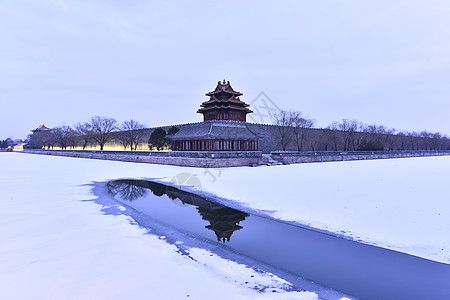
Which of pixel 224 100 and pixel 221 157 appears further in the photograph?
pixel 224 100

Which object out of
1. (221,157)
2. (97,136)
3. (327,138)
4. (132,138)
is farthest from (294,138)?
(97,136)

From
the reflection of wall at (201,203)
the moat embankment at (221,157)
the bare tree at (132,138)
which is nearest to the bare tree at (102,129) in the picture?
the bare tree at (132,138)

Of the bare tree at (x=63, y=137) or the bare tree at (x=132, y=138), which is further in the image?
the bare tree at (x=63, y=137)

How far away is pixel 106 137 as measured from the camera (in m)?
65.9

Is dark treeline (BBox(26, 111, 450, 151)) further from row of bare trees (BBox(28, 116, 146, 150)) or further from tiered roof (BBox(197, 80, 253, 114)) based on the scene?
tiered roof (BBox(197, 80, 253, 114))

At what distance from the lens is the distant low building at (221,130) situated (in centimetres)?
3603

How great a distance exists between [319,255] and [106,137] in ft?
228

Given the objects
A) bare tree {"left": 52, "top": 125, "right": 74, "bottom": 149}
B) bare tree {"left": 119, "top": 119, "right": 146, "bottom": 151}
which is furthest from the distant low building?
bare tree {"left": 52, "top": 125, "right": 74, "bottom": 149}

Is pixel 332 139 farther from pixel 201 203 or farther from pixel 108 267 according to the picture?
pixel 108 267

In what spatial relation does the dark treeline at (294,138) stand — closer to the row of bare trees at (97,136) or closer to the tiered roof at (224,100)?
the row of bare trees at (97,136)

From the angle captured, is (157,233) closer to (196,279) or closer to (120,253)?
(120,253)

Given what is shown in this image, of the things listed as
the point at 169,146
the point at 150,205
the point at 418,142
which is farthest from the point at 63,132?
the point at 418,142

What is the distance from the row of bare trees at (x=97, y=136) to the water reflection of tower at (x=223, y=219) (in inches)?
2096

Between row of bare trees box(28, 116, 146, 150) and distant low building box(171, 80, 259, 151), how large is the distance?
22.9m
